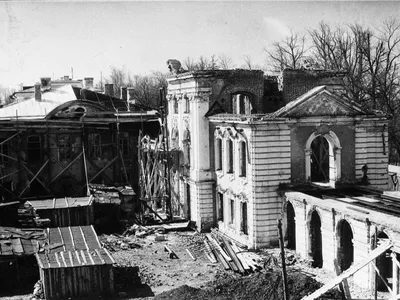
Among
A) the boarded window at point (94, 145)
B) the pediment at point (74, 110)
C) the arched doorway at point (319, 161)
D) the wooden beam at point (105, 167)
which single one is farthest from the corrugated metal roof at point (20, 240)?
the arched doorway at point (319, 161)

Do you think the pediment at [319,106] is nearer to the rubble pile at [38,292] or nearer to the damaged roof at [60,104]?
the rubble pile at [38,292]

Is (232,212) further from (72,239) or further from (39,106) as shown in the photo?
(39,106)

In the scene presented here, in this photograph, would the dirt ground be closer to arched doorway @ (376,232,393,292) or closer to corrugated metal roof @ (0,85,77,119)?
arched doorway @ (376,232,393,292)

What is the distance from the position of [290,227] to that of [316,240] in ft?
7.97

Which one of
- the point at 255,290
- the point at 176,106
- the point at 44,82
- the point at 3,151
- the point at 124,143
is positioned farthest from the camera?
the point at 44,82

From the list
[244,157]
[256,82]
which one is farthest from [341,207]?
[256,82]

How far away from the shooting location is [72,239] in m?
24.3

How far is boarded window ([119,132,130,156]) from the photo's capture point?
40.6 metres

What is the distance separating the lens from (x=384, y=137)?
27.8 m

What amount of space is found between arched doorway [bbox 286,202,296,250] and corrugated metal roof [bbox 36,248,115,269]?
891 centimetres

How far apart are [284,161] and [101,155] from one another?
674 inches

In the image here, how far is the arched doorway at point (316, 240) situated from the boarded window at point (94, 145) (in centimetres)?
1979

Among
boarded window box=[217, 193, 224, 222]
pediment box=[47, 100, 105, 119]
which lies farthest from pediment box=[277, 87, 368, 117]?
pediment box=[47, 100, 105, 119]

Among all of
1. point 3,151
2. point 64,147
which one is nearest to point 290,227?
point 64,147
